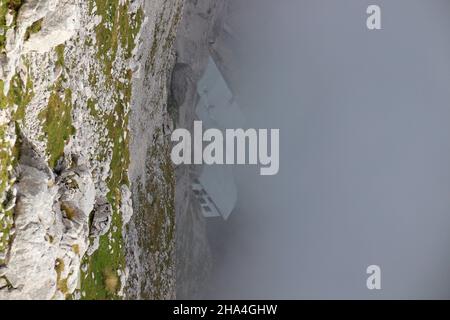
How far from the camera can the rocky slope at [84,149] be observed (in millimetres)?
15953

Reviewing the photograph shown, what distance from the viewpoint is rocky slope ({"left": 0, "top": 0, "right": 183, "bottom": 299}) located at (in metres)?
16.0

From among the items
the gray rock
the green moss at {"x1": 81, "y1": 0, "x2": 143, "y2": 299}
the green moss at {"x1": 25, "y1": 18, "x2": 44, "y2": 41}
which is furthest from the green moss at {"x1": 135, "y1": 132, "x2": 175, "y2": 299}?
the green moss at {"x1": 25, "y1": 18, "x2": 44, "y2": 41}

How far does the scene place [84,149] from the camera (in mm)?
22672

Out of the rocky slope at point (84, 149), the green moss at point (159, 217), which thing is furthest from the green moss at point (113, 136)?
the green moss at point (159, 217)

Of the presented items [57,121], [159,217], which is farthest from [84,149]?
[159,217]

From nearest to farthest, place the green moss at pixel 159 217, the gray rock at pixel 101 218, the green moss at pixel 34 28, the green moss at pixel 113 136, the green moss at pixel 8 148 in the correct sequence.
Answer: the green moss at pixel 8 148 < the green moss at pixel 34 28 < the gray rock at pixel 101 218 < the green moss at pixel 113 136 < the green moss at pixel 159 217

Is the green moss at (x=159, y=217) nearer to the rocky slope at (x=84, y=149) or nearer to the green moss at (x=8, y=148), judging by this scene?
the rocky slope at (x=84, y=149)

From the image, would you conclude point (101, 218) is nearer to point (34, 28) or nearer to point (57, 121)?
point (57, 121)

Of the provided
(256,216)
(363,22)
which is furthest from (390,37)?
(256,216)

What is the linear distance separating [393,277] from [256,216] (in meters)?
16.1

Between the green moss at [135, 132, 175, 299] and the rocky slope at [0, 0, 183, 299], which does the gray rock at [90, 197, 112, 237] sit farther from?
the green moss at [135, 132, 175, 299]

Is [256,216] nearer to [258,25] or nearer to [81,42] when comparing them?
[258,25]
